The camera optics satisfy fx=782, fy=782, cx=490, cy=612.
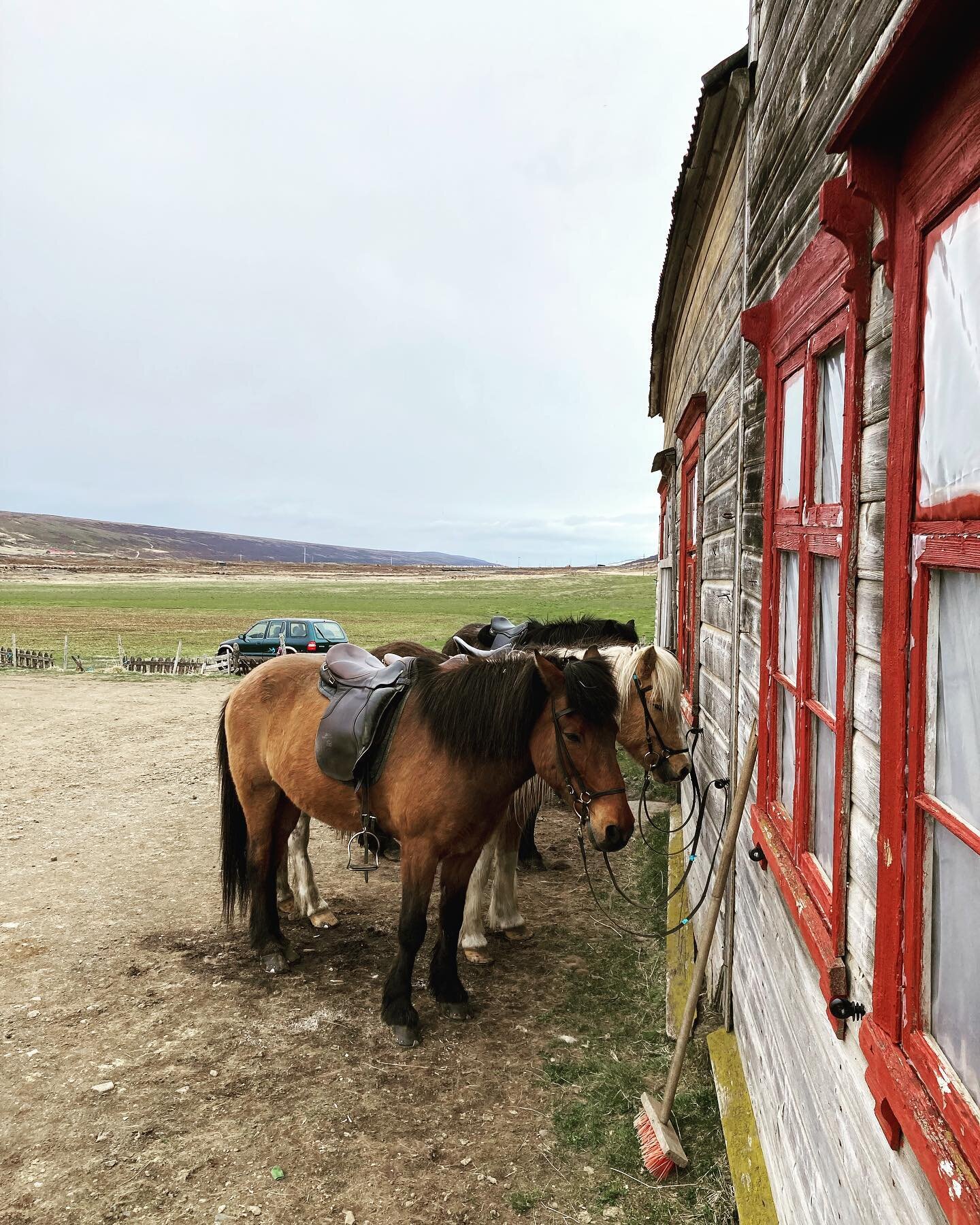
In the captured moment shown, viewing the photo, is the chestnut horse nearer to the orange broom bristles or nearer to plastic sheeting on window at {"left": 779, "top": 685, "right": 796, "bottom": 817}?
the orange broom bristles

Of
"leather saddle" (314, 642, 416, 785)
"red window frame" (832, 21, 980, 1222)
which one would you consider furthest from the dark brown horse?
"red window frame" (832, 21, 980, 1222)

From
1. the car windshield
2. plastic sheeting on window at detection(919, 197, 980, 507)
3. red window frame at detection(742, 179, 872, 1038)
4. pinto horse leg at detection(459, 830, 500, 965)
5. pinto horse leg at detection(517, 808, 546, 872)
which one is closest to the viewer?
plastic sheeting on window at detection(919, 197, 980, 507)

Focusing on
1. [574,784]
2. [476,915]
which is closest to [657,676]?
[574,784]

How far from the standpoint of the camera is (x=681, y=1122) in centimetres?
320

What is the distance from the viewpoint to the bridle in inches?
142

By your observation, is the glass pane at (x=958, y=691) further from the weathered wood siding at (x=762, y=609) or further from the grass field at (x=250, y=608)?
the grass field at (x=250, y=608)

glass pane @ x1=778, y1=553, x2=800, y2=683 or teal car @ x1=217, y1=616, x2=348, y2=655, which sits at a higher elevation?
glass pane @ x1=778, y1=553, x2=800, y2=683

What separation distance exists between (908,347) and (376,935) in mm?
4926

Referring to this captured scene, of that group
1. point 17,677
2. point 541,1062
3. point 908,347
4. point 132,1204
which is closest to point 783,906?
point 908,347

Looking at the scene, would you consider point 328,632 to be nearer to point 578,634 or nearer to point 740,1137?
point 578,634

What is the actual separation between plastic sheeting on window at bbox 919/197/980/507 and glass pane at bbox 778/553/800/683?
1.05 metres

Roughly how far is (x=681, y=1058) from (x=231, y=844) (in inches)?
127

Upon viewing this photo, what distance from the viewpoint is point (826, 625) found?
Answer: 6.43ft

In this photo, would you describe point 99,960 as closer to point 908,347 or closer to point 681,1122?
point 681,1122
